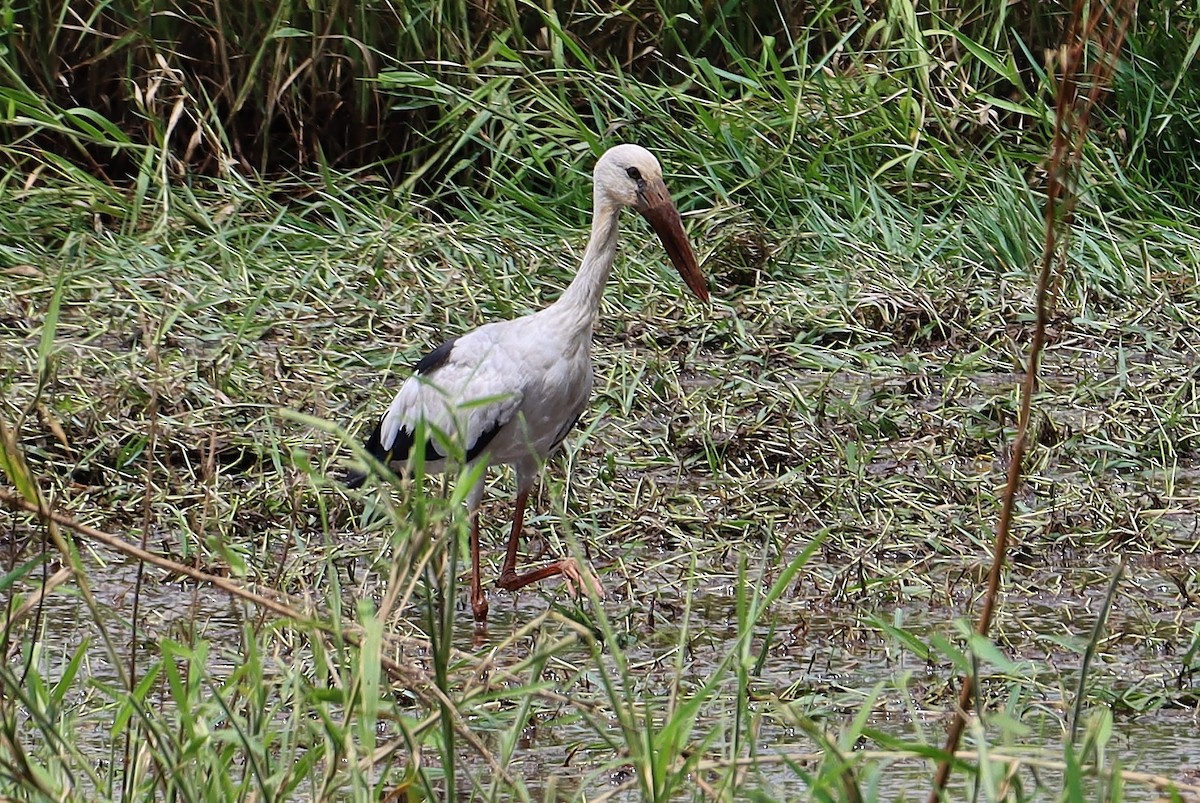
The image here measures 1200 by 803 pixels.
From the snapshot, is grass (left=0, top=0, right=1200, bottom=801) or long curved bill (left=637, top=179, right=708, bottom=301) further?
long curved bill (left=637, top=179, right=708, bottom=301)

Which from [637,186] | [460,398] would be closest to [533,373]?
[460,398]

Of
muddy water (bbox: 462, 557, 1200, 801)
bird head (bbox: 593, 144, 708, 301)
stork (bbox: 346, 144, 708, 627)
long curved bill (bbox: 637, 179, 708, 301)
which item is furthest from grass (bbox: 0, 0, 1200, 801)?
bird head (bbox: 593, 144, 708, 301)

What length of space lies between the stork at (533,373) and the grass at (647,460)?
16 centimetres

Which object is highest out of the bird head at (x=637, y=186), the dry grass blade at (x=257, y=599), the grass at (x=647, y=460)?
the dry grass blade at (x=257, y=599)

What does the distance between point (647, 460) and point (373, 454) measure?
0.80m

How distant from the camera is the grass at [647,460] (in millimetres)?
2559

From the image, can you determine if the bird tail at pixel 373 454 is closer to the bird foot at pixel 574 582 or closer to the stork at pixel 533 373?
the stork at pixel 533 373

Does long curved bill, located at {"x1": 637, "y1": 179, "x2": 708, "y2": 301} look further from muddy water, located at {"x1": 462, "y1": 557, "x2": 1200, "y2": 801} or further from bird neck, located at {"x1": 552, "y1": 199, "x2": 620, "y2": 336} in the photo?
muddy water, located at {"x1": 462, "y1": 557, "x2": 1200, "y2": 801}

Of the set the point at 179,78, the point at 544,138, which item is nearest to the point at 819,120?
the point at 544,138

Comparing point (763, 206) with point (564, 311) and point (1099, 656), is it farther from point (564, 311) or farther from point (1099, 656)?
point (1099, 656)

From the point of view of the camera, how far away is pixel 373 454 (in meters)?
5.07

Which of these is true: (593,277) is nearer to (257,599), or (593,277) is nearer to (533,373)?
(533,373)

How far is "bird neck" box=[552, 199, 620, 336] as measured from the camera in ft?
15.4

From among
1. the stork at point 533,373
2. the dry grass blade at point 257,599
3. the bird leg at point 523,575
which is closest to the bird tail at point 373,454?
the stork at point 533,373
